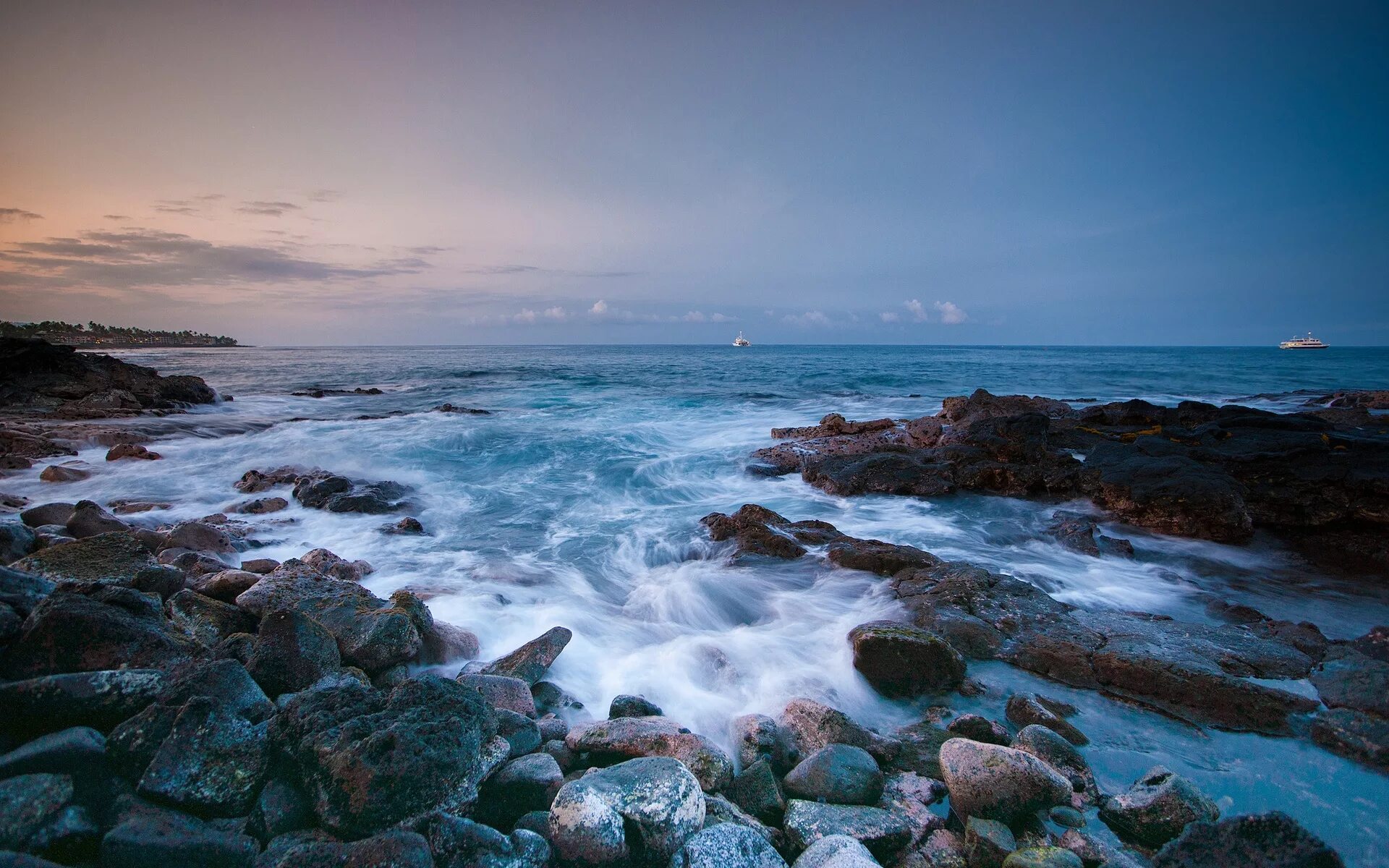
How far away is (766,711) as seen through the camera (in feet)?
13.7

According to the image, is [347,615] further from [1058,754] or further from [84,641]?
[1058,754]

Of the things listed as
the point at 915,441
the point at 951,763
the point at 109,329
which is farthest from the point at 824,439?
the point at 109,329

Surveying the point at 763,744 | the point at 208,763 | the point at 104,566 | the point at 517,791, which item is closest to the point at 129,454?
the point at 104,566

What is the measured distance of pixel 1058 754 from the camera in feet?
10.7

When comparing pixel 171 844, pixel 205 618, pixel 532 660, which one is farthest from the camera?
pixel 532 660

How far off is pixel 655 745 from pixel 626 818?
2.27 feet

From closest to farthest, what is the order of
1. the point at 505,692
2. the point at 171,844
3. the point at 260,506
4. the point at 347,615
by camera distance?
the point at 171,844 < the point at 505,692 < the point at 347,615 < the point at 260,506

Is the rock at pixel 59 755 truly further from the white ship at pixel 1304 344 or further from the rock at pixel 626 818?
the white ship at pixel 1304 344

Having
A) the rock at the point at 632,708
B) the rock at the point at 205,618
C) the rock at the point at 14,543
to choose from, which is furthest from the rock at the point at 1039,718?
the rock at the point at 14,543

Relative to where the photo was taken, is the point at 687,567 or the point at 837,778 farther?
the point at 687,567

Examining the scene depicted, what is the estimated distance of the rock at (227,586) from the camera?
4316 millimetres

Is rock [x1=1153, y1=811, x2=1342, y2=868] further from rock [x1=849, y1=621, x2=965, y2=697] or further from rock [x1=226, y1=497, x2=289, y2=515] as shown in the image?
rock [x1=226, y1=497, x2=289, y2=515]

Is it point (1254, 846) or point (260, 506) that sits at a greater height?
point (1254, 846)

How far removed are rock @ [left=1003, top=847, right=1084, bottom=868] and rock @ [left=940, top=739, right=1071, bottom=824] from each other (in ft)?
1.02
